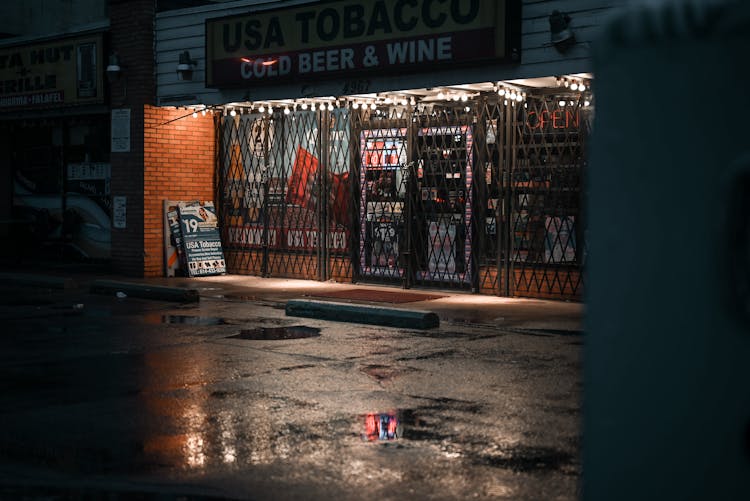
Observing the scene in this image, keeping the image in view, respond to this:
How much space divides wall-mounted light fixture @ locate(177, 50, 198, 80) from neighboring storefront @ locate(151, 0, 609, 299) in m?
0.03

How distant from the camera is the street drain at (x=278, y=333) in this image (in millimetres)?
10734

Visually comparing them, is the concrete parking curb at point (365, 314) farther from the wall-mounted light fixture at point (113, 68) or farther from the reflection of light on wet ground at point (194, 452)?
the wall-mounted light fixture at point (113, 68)

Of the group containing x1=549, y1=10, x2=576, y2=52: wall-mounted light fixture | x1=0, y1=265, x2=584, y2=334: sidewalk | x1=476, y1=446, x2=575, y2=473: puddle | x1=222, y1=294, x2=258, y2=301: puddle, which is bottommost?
x1=476, y1=446, x2=575, y2=473: puddle

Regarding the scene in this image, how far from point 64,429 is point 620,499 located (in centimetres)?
543

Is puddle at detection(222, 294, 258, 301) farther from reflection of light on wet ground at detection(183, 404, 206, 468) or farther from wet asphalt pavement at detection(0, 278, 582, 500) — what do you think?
reflection of light on wet ground at detection(183, 404, 206, 468)

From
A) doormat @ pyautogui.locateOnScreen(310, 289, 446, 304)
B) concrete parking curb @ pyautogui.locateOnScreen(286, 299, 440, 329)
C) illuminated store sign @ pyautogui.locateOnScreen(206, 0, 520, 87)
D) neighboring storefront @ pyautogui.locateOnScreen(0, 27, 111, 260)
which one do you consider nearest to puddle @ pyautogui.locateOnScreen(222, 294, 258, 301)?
doormat @ pyautogui.locateOnScreen(310, 289, 446, 304)

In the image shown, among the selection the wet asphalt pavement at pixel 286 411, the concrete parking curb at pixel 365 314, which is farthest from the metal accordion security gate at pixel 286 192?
the wet asphalt pavement at pixel 286 411

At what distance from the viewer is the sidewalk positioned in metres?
12.3

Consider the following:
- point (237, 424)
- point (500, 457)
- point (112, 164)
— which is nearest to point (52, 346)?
point (237, 424)

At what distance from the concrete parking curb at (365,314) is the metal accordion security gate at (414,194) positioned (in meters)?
3.55

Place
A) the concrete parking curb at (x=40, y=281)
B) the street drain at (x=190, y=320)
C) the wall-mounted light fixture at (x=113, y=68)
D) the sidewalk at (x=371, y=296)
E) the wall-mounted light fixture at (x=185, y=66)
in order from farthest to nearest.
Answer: the wall-mounted light fixture at (x=113, y=68), the wall-mounted light fixture at (x=185, y=66), the concrete parking curb at (x=40, y=281), the sidewalk at (x=371, y=296), the street drain at (x=190, y=320)

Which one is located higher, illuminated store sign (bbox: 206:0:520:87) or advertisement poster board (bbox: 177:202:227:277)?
illuminated store sign (bbox: 206:0:520:87)

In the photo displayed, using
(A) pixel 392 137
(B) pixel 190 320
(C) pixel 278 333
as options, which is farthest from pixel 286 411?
(A) pixel 392 137

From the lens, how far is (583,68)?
13.0 m
